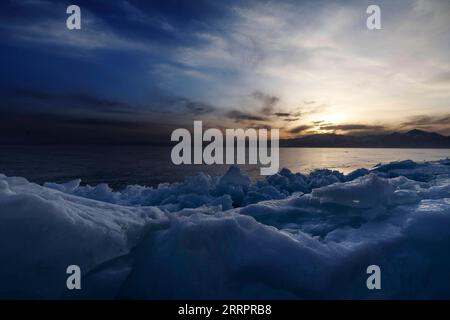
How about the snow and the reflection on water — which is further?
the reflection on water

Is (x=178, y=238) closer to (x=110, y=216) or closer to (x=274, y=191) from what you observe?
(x=110, y=216)

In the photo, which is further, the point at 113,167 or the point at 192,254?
the point at 113,167

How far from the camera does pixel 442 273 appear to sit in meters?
4.24

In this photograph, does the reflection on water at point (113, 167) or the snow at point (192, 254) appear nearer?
the snow at point (192, 254)

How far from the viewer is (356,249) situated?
14.0 feet

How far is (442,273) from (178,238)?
3.91 m
